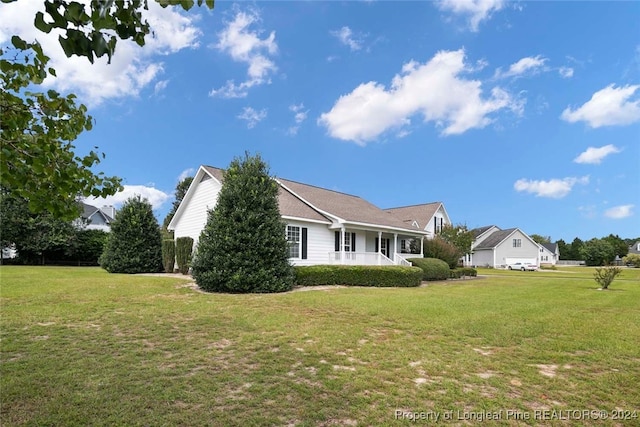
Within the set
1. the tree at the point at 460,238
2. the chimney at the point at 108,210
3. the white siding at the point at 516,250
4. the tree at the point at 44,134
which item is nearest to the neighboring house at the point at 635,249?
the white siding at the point at 516,250

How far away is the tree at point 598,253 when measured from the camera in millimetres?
64688

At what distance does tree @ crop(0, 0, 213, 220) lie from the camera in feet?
8.13

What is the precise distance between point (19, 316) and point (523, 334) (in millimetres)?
9957

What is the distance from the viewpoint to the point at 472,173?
76.2 ft

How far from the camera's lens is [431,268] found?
21.9m

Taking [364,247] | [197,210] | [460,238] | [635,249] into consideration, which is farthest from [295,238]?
[635,249]

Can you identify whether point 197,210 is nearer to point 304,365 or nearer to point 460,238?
point 304,365

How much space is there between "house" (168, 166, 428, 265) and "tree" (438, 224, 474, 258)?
7970 mm

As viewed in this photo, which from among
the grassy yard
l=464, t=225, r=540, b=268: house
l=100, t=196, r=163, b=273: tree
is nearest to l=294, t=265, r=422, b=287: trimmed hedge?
the grassy yard

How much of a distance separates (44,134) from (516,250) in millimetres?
58756

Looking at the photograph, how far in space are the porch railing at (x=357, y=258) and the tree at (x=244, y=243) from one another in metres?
5.74

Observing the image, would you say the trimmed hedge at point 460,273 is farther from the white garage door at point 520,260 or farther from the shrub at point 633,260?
the shrub at point 633,260

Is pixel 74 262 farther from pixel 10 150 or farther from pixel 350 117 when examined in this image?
pixel 10 150

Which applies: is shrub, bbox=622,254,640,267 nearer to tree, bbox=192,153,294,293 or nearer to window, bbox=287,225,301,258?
window, bbox=287,225,301,258
